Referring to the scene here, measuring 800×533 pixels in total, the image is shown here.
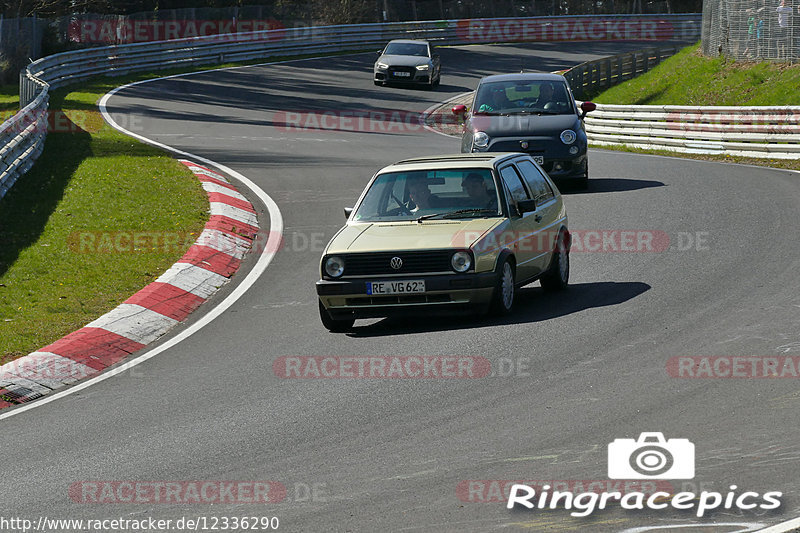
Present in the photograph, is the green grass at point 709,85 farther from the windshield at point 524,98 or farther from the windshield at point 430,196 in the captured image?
the windshield at point 430,196

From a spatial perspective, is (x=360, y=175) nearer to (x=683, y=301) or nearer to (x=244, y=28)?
(x=683, y=301)

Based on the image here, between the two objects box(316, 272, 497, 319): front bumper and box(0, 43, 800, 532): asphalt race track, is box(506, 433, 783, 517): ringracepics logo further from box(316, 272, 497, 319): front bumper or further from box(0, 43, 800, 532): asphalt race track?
box(316, 272, 497, 319): front bumper

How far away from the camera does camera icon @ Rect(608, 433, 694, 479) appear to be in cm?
640

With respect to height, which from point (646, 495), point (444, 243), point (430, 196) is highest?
point (430, 196)

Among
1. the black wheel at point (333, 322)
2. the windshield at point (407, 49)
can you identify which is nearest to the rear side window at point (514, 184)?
the black wheel at point (333, 322)

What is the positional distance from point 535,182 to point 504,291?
84.5 inches

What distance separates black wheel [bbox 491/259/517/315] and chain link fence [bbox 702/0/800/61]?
2517 cm

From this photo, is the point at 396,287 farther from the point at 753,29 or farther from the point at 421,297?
the point at 753,29

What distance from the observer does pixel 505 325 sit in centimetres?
1047

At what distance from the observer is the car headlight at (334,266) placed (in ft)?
35.1

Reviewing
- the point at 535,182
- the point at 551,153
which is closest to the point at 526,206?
the point at 535,182

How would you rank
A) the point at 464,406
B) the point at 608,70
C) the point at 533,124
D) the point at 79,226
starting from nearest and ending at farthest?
the point at 464,406
the point at 79,226
the point at 533,124
the point at 608,70

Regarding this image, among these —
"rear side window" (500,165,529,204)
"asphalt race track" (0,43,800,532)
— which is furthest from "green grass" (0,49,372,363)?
"rear side window" (500,165,529,204)

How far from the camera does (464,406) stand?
7.98m
